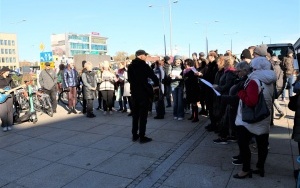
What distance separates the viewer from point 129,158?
5176 millimetres

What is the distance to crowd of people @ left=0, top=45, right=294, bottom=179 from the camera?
13.0 ft

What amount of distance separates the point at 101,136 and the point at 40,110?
4.42 meters

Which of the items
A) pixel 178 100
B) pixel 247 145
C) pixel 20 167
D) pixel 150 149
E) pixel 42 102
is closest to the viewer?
pixel 247 145

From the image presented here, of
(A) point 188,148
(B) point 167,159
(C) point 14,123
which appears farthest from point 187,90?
(C) point 14,123

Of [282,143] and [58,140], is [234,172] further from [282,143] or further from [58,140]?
[58,140]

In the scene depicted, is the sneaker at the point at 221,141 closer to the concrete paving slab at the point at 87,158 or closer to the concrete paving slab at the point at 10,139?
the concrete paving slab at the point at 87,158

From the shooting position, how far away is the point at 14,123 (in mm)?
8625

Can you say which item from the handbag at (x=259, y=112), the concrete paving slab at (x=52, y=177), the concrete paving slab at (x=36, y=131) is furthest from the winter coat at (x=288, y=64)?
the concrete paving slab at (x=52, y=177)

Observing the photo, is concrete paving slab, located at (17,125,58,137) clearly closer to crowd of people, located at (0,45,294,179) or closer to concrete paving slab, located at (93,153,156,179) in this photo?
crowd of people, located at (0,45,294,179)

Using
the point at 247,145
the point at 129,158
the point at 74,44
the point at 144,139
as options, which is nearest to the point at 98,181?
the point at 129,158

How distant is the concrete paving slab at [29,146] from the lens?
5.95 meters

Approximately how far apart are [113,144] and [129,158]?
3.36 ft

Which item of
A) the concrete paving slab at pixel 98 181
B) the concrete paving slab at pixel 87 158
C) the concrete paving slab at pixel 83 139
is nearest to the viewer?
the concrete paving slab at pixel 98 181

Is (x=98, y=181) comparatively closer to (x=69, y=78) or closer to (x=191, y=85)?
(x=191, y=85)
